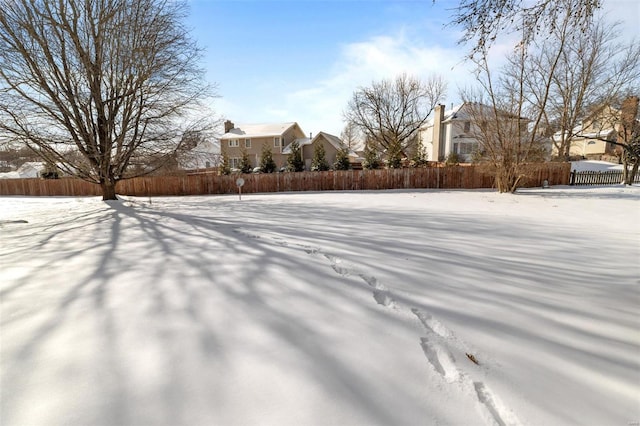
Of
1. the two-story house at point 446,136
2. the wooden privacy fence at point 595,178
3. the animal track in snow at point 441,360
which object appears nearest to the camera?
the animal track in snow at point 441,360

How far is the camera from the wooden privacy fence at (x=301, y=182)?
54.5 feet

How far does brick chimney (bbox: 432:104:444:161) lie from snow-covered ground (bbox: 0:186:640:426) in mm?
30149

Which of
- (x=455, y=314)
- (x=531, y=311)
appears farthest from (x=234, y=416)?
(x=531, y=311)

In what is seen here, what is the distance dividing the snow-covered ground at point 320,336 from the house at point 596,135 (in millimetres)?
19704

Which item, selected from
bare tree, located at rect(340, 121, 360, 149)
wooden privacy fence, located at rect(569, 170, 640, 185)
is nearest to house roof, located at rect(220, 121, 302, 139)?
bare tree, located at rect(340, 121, 360, 149)

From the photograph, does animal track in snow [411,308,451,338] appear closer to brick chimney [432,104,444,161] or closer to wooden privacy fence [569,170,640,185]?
wooden privacy fence [569,170,640,185]

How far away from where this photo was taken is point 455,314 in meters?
2.23

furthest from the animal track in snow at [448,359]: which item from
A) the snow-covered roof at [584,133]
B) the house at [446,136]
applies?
the house at [446,136]

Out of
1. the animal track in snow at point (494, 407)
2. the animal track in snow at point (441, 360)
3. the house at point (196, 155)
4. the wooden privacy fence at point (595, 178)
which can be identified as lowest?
the animal track in snow at point (494, 407)

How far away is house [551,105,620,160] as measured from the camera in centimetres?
1811

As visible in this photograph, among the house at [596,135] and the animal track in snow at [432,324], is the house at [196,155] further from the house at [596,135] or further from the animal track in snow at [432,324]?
the house at [596,135]

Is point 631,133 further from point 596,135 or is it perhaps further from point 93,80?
point 93,80

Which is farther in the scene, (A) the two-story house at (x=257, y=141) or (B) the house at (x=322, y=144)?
(A) the two-story house at (x=257, y=141)

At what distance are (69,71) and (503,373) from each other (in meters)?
14.7
